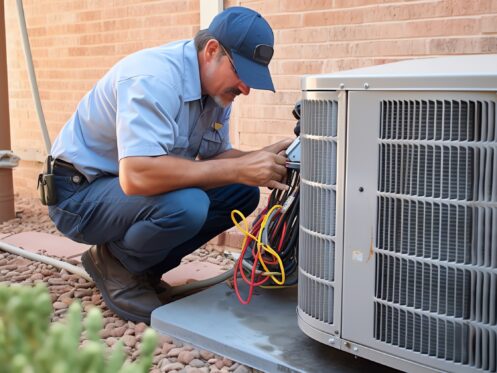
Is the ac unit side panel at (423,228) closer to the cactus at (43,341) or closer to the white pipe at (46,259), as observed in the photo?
the cactus at (43,341)

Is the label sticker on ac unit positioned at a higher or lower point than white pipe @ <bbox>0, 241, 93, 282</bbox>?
higher

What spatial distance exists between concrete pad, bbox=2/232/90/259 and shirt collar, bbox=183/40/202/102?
1.57 meters

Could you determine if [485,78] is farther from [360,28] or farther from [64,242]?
[64,242]

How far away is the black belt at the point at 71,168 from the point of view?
2.93 m

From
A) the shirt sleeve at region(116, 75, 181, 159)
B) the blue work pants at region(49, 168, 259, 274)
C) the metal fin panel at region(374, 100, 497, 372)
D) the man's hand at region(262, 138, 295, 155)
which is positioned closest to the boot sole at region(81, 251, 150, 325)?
the blue work pants at region(49, 168, 259, 274)

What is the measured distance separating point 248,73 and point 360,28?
102 cm

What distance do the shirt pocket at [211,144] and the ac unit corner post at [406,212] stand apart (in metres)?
0.98

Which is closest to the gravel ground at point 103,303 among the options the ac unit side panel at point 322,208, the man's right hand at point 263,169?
the ac unit side panel at point 322,208

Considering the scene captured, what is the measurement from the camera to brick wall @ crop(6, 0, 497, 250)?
3.15 meters

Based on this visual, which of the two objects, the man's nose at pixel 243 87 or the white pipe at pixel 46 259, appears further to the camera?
the white pipe at pixel 46 259

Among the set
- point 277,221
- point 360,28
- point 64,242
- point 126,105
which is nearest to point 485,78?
point 277,221

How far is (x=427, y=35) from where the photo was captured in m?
3.18

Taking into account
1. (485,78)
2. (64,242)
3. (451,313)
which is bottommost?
(64,242)

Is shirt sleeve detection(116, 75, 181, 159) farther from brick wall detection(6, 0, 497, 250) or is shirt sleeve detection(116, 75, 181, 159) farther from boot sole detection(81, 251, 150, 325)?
brick wall detection(6, 0, 497, 250)
